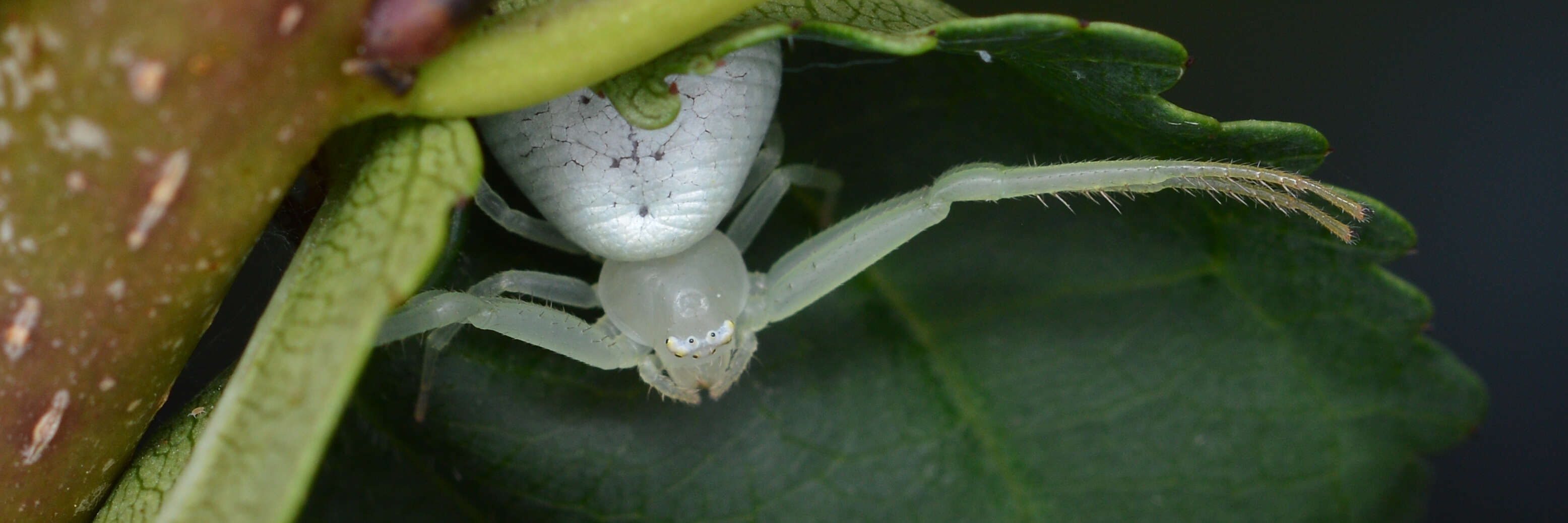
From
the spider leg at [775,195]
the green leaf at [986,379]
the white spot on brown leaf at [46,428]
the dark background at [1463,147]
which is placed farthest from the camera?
the dark background at [1463,147]

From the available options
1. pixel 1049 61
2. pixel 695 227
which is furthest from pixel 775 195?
pixel 1049 61

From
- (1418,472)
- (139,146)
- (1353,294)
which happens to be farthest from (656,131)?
(1418,472)

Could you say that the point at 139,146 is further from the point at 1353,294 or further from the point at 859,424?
the point at 1353,294

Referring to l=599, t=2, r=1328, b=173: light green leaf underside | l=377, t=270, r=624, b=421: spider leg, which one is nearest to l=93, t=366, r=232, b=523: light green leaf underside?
l=377, t=270, r=624, b=421: spider leg

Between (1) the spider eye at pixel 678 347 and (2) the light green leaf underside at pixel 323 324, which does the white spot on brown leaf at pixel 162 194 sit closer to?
(2) the light green leaf underside at pixel 323 324

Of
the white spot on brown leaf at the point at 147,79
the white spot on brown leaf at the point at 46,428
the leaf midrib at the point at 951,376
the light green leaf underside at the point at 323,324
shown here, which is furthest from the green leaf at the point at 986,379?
the white spot on brown leaf at the point at 147,79

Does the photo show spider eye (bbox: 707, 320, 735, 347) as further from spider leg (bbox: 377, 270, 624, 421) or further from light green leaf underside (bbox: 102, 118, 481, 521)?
light green leaf underside (bbox: 102, 118, 481, 521)
